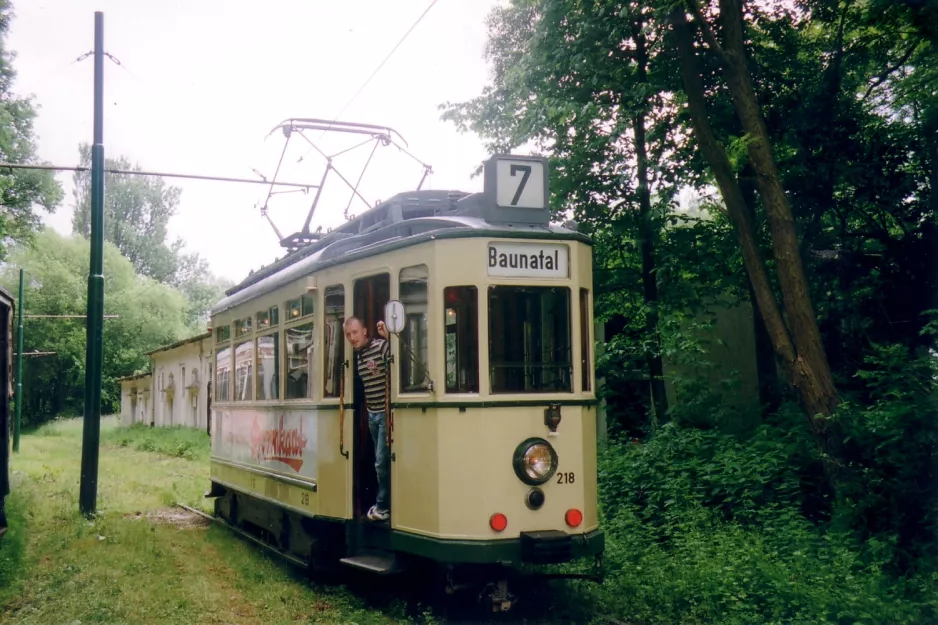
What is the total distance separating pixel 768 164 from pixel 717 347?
6233mm

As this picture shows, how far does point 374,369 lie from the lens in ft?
22.2

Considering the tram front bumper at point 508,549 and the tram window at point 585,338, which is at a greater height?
the tram window at point 585,338

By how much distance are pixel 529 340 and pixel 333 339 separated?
1.83 m

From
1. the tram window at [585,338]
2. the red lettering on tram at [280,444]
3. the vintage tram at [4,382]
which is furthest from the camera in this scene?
the vintage tram at [4,382]

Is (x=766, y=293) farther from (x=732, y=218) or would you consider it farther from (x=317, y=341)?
(x=317, y=341)

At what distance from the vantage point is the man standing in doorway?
6.62m

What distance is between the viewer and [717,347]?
1457cm

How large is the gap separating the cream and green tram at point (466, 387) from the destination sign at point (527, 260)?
0.03 ft

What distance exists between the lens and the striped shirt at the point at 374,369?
6.67 metres

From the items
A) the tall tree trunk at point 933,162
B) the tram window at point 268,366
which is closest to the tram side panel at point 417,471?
the tram window at point 268,366

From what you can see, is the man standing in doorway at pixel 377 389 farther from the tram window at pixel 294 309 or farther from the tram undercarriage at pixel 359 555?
the tram window at pixel 294 309

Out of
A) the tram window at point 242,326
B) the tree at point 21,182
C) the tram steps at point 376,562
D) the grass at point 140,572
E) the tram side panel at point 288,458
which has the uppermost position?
the tree at point 21,182

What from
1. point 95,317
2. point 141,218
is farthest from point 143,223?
point 95,317

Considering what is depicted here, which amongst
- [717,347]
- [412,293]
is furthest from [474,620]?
[717,347]
